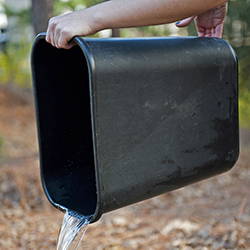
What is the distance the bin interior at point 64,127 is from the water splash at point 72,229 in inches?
1.7

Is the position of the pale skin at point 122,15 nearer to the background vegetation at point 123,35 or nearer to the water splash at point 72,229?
the water splash at point 72,229

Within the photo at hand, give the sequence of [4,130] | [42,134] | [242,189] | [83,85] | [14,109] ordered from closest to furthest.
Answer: [42,134] < [83,85] < [242,189] < [4,130] < [14,109]

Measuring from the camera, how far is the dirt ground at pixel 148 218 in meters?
2.96

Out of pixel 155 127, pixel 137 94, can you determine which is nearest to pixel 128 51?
pixel 137 94

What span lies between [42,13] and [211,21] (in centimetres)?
297

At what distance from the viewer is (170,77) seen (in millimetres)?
1417

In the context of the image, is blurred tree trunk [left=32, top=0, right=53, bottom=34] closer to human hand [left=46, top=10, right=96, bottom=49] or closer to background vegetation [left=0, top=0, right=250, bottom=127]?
background vegetation [left=0, top=0, right=250, bottom=127]

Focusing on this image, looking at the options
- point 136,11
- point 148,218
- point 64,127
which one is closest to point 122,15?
point 136,11

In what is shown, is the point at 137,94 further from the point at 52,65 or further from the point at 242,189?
the point at 242,189

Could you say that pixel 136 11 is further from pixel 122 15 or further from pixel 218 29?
pixel 218 29

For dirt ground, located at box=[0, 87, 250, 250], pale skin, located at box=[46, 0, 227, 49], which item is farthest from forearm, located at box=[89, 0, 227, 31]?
dirt ground, located at box=[0, 87, 250, 250]

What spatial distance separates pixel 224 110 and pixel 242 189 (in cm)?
281

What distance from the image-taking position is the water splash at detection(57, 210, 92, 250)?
149 cm

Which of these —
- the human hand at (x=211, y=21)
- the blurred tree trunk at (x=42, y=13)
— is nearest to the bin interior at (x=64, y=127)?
the human hand at (x=211, y=21)
